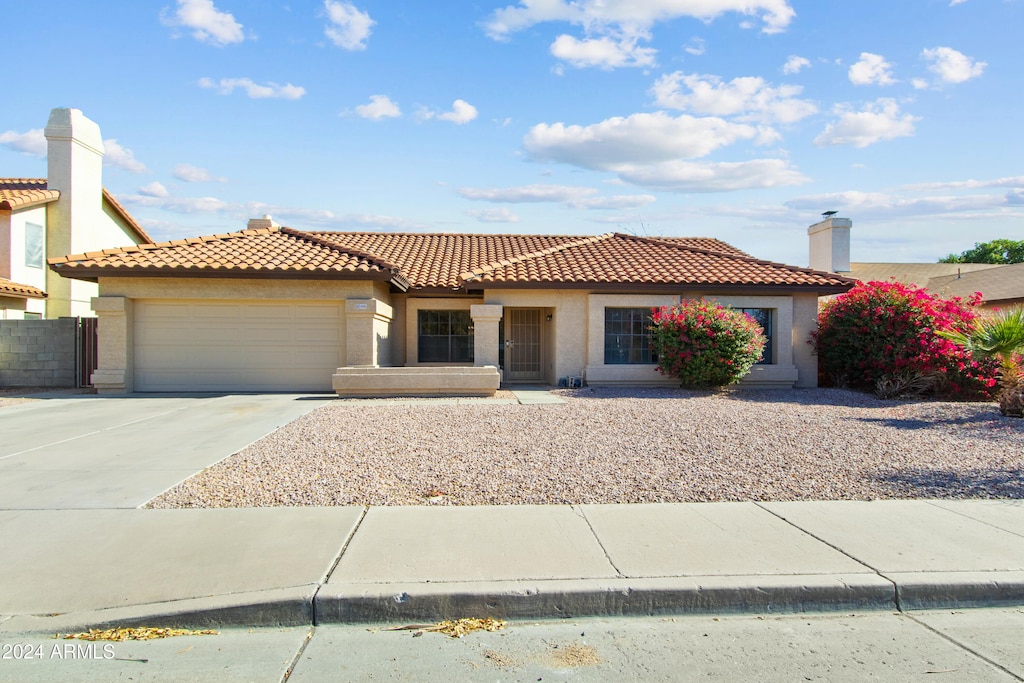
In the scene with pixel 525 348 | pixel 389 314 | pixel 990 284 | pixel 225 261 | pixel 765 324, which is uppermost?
pixel 990 284

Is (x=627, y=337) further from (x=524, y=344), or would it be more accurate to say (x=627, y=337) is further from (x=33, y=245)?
(x=33, y=245)

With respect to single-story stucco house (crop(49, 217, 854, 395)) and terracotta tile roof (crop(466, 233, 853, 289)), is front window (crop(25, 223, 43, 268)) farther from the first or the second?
terracotta tile roof (crop(466, 233, 853, 289))

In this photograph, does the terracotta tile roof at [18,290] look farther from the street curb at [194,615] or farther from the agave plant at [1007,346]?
the agave plant at [1007,346]

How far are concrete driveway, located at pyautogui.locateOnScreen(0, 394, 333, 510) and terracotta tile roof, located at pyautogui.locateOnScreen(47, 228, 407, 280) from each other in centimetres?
292

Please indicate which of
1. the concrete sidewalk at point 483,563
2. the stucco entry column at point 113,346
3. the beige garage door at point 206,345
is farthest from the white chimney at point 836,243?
the stucco entry column at point 113,346

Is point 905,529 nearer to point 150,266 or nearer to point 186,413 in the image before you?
point 186,413

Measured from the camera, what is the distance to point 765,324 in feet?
60.5

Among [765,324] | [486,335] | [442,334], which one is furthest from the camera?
[442,334]

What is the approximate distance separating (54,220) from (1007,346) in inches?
1079

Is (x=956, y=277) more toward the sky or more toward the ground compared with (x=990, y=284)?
more toward the sky

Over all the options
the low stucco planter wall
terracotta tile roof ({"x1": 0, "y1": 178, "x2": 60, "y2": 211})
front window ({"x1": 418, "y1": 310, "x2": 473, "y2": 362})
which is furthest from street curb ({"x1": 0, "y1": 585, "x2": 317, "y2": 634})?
terracotta tile roof ({"x1": 0, "y1": 178, "x2": 60, "y2": 211})

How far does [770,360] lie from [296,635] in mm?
16303

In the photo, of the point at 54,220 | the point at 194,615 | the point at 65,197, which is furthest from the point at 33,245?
the point at 194,615

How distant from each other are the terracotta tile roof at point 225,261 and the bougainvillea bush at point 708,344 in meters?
6.92
